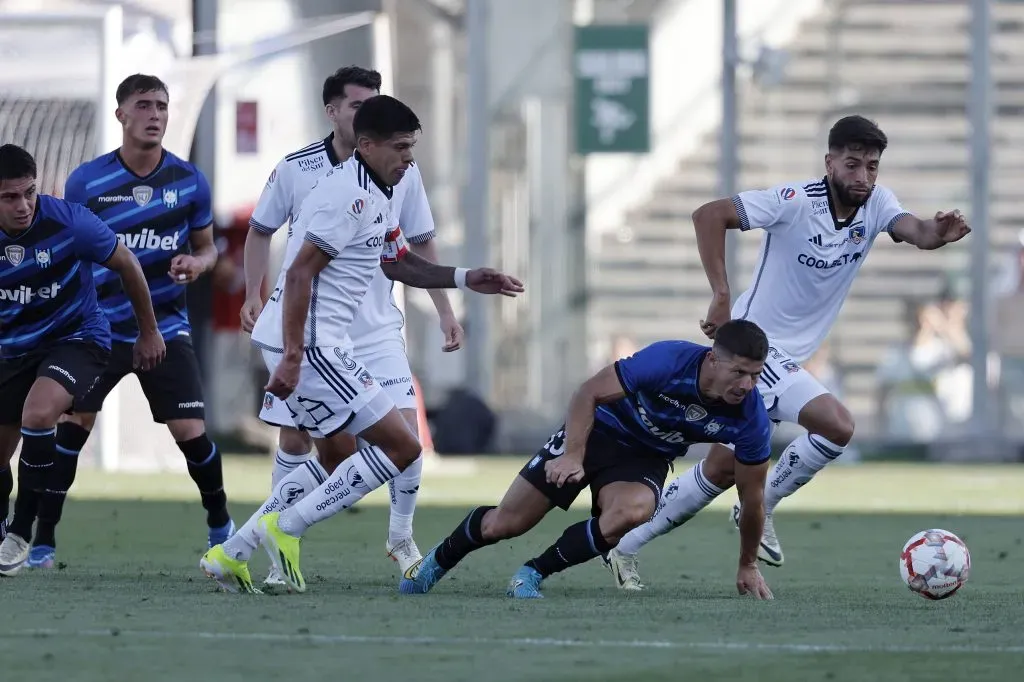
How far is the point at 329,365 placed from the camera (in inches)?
290

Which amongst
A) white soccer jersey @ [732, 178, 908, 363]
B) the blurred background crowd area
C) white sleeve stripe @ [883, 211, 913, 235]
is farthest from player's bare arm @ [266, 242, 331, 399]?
the blurred background crowd area

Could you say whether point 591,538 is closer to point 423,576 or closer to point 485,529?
point 485,529

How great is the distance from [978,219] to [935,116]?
1.30 metres

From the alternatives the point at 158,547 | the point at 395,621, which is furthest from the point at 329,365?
the point at 158,547

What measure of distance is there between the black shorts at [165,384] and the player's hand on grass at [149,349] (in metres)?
0.43

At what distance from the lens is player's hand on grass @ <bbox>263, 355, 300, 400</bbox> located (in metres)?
7.20

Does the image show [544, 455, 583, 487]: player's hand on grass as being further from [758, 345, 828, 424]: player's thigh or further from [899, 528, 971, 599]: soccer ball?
[758, 345, 828, 424]: player's thigh

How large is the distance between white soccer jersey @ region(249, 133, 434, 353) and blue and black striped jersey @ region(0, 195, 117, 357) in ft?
2.48

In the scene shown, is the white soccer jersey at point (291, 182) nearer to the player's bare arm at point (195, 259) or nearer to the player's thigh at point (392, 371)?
the player's bare arm at point (195, 259)

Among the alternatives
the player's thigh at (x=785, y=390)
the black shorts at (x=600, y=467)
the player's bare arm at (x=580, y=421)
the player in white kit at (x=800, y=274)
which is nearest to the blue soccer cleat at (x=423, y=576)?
the black shorts at (x=600, y=467)

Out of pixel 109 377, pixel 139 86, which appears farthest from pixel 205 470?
pixel 139 86

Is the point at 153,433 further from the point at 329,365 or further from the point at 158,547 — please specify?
the point at 329,365

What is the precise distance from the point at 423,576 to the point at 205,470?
1.79 metres

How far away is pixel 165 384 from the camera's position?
9.09 meters
